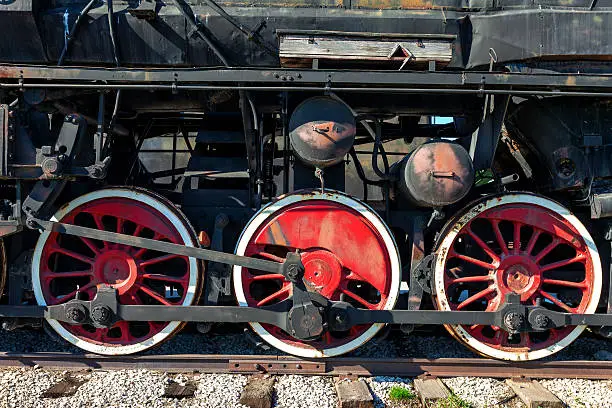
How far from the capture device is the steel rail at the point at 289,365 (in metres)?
3.87

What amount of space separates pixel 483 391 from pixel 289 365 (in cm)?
139

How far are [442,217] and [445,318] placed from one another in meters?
0.74

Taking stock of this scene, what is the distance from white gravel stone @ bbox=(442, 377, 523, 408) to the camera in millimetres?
3473

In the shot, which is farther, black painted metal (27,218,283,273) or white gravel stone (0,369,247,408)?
black painted metal (27,218,283,273)

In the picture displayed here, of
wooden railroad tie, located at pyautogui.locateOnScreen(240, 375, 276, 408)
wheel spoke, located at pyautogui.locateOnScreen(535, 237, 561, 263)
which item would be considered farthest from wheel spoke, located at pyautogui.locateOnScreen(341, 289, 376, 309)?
wheel spoke, located at pyautogui.locateOnScreen(535, 237, 561, 263)

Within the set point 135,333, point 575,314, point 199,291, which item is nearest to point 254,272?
point 199,291

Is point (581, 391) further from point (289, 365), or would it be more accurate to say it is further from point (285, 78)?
point (285, 78)

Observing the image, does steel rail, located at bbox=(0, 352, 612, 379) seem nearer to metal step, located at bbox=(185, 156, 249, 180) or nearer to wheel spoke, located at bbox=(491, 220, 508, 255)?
wheel spoke, located at bbox=(491, 220, 508, 255)

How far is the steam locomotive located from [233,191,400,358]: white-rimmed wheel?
0.05ft

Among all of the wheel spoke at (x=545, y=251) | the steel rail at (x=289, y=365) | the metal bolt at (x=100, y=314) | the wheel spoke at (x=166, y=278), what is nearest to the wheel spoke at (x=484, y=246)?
the wheel spoke at (x=545, y=251)

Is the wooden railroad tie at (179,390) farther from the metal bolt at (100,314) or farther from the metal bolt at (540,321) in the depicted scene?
the metal bolt at (540,321)

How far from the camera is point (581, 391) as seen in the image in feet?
12.1

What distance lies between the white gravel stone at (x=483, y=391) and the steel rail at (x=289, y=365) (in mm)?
94

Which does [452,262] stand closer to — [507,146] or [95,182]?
[507,146]
